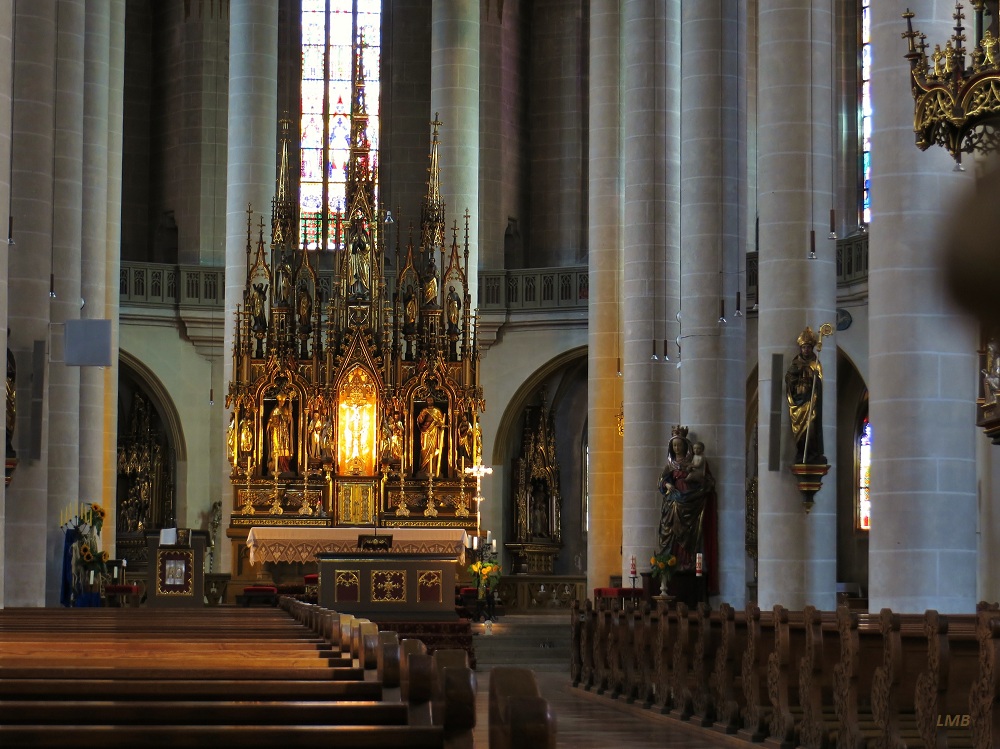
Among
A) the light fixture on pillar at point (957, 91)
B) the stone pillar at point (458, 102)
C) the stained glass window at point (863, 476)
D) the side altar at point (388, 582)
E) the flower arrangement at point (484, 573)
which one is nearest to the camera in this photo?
the light fixture on pillar at point (957, 91)

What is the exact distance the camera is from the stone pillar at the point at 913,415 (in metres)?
12.0

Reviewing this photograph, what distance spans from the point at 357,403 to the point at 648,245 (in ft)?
16.9

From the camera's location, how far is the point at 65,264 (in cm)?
2294

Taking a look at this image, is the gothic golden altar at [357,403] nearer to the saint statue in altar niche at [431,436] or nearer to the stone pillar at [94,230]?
the saint statue in altar niche at [431,436]

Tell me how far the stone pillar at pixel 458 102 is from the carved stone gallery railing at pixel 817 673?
13563 mm

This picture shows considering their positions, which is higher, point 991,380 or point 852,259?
point 852,259

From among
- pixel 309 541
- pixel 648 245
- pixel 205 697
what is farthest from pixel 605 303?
pixel 205 697

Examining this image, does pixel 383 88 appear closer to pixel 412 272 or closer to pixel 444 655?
pixel 412 272

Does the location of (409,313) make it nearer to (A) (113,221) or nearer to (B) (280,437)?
(B) (280,437)

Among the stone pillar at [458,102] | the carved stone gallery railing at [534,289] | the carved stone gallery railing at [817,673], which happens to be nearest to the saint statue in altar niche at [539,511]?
the carved stone gallery railing at [534,289]

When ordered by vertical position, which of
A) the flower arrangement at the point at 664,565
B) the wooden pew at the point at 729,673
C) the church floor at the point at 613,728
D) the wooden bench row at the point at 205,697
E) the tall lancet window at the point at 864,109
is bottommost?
the church floor at the point at 613,728

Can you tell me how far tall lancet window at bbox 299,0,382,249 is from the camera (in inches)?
1273

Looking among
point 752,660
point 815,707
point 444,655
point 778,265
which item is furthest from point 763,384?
point 444,655

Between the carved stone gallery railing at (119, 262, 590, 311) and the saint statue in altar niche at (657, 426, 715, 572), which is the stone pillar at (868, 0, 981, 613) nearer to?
the saint statue in altar niche at (657, 426, 715, 572)
